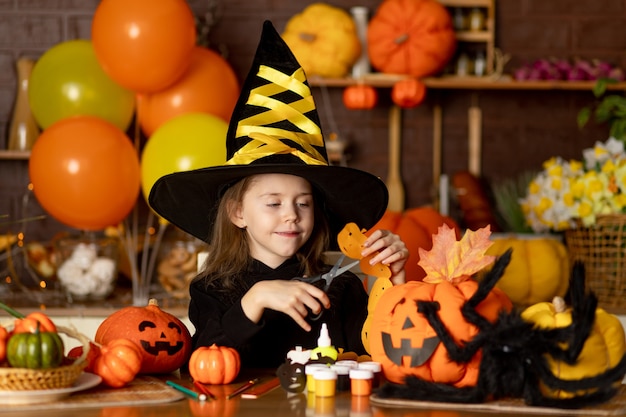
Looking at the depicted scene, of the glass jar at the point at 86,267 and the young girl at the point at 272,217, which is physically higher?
the young girl at the point at 272,217

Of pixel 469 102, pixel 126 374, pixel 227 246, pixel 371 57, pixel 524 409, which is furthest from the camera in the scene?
pixel 469 102

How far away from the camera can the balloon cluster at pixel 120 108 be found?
281cm

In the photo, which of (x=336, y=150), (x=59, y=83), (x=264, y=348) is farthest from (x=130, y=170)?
(x=264, y=348)

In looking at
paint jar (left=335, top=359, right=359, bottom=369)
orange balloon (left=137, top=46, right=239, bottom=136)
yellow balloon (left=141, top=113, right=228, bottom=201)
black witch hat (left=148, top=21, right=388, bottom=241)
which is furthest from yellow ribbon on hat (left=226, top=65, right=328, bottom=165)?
orange balloon (left=137, top=46, right=239, bottom=136)

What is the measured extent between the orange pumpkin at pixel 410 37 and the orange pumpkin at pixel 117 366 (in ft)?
7.30

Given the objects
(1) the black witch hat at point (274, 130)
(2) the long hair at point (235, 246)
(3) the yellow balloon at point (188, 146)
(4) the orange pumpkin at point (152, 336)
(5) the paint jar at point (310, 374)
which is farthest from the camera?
(3) the yellow balloon at point (188, 146)

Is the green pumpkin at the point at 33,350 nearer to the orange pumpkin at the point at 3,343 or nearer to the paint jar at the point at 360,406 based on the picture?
the orange pumpkin at the point at 3,343

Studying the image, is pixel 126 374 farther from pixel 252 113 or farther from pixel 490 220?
pixel 490 220

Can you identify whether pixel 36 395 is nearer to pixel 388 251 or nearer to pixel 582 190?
pixel 388 251

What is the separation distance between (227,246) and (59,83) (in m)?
1.35

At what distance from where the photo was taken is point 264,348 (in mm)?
1814

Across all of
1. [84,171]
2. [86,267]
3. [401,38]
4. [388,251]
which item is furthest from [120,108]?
[388,251]

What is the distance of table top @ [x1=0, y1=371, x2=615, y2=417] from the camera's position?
1160mm

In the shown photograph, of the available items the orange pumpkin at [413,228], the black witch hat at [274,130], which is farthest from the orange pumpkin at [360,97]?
the black witch hat at [274,130]
